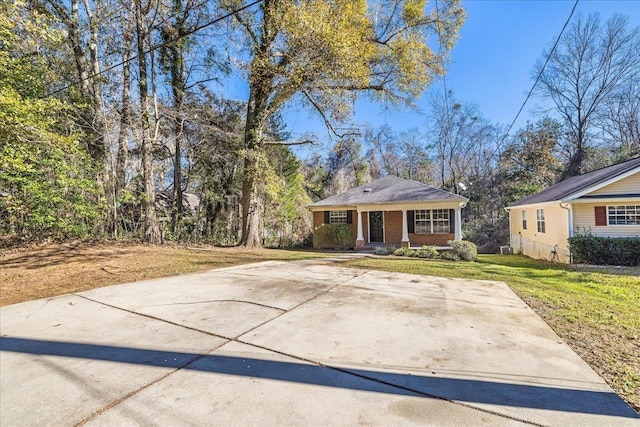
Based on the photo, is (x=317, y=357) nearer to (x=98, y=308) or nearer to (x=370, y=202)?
(x=98, y=308)

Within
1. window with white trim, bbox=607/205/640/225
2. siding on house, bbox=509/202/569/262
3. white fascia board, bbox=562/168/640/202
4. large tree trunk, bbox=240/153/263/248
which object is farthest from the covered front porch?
large tree trunk, bbox=240/153/263/248

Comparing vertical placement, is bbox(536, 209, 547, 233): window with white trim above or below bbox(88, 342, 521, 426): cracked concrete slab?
above

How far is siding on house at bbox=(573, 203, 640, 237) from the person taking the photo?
10.7 metres

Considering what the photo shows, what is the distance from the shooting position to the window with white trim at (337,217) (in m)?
16.7

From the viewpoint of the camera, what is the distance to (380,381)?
231 centimetres

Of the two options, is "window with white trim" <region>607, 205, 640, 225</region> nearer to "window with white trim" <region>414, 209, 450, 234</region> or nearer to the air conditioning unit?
"window with white trim" <region>414, 209, 450, 234</region>

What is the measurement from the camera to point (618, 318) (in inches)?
153

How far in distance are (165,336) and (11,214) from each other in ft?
32.8

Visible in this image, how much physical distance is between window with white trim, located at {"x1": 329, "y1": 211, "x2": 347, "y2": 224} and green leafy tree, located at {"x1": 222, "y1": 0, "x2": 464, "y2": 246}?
189 inches

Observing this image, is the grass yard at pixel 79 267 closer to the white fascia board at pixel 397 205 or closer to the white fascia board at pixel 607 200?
the white fascia board at pixel 397 205

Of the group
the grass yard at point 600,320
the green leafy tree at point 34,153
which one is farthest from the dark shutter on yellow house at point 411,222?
the green leafy tree at point 34,153

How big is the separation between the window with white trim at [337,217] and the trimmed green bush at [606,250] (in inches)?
393

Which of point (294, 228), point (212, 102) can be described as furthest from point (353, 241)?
point (212, 102)

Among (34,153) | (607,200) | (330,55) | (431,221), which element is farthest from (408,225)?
(34,153)
